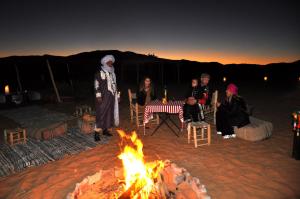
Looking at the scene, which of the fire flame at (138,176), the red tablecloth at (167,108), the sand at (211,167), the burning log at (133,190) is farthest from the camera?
the red tablecloth at (167,108)

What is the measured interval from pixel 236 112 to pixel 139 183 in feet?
13.9

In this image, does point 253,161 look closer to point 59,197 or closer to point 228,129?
point 228,129

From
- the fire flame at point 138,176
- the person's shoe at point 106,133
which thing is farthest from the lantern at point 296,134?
the person's shoe at point 106,133

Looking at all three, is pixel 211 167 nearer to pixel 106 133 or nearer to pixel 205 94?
Result: pixel 205 94

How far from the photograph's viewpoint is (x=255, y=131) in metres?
6.70

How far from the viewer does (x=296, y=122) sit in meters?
5.33

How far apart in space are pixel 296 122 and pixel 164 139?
3427mm

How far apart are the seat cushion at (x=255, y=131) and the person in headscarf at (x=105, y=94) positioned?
3.73 meters

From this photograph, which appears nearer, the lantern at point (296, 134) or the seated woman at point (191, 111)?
the lantern at point (296, 134)

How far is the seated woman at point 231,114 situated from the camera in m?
6.91

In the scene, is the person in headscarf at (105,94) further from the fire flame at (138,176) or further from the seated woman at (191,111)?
the fire flame at (138,176)

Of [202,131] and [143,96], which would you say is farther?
[143,96]

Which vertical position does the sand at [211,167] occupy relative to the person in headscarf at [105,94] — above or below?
below

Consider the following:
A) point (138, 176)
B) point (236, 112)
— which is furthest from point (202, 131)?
point (138, 176)
